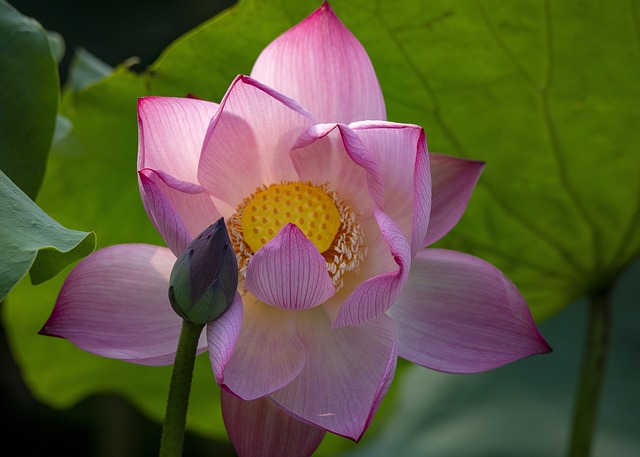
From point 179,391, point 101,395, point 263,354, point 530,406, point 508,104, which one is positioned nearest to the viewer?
point 179,391

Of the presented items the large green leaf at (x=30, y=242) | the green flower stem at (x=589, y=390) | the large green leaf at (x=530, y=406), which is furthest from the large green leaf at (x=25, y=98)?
the large green leaf at (x=530, y=406)

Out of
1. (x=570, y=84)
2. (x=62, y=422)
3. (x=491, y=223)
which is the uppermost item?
(x=570, y=84)

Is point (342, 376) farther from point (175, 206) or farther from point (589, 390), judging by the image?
point (589, 390)

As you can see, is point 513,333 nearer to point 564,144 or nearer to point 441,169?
point 441,169

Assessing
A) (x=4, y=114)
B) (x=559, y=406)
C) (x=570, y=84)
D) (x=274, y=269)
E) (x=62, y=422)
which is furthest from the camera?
(x=62, y=422)

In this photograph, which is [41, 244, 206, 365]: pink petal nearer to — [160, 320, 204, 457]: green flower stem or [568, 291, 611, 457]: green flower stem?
[160, 320, 204, 457]: green flower stem

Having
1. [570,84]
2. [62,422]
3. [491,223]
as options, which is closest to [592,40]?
[570,84]

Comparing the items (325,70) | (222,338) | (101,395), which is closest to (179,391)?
(222,338)
